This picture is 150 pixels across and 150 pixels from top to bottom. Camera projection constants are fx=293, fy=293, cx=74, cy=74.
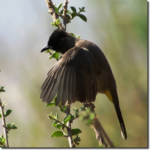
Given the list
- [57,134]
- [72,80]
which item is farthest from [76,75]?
[57,134]

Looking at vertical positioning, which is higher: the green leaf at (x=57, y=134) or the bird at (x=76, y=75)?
the bird at (x=76, y=75)

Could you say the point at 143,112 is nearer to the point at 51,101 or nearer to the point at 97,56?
the point at 97,56

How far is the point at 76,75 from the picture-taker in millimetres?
3174

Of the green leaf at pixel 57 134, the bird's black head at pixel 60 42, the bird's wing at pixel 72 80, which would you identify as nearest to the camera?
the green leaf at pixel 57 134

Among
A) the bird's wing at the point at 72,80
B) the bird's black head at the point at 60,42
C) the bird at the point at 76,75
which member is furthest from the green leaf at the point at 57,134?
the bird's black head at the point at 60,42

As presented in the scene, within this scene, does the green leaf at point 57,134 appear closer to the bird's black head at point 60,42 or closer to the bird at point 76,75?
the bird at point 76,75

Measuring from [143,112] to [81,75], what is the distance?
191cm

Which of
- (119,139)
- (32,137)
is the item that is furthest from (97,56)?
(32,137)

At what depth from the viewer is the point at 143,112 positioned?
4.68 m

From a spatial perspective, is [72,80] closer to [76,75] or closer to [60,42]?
[76,75]

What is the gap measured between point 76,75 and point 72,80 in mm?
91

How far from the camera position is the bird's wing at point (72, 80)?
2.91m

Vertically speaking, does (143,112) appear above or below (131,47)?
below

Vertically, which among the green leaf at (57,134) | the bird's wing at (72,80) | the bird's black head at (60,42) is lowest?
the green leaf at (57,134)
